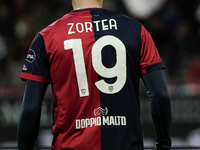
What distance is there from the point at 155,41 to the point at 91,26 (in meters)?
6.55

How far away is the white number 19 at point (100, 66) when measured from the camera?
2297mm

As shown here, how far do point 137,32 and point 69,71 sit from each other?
1.44 feet

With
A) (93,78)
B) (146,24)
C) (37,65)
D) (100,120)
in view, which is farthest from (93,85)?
(146,24)

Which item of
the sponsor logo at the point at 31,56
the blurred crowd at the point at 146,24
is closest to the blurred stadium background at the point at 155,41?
the blurred crowd at the point at 146,24

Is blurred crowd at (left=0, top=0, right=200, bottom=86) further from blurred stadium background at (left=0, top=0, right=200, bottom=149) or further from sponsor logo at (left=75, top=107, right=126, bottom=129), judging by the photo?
sponsor logo at (left=75, top=107, right=126, bottom=129)

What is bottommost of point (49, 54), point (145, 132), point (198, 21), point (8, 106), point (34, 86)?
point (145, 132)

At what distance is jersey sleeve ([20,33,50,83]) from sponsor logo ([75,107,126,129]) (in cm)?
31

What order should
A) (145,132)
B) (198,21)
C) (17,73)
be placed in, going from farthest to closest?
(198,21) → (17,73) → (145,132)

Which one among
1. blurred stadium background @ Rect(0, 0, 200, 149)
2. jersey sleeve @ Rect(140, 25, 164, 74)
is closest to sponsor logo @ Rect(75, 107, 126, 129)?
jersey sleeve @ Rect(140, 25, 164, 74)

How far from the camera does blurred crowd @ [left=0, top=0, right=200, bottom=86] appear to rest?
328 inches

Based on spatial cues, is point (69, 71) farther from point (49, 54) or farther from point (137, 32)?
point (137, 32)

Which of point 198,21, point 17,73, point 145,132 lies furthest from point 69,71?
point 198,21

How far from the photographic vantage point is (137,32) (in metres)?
2.40

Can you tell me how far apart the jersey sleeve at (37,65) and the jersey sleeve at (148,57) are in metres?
0.53
